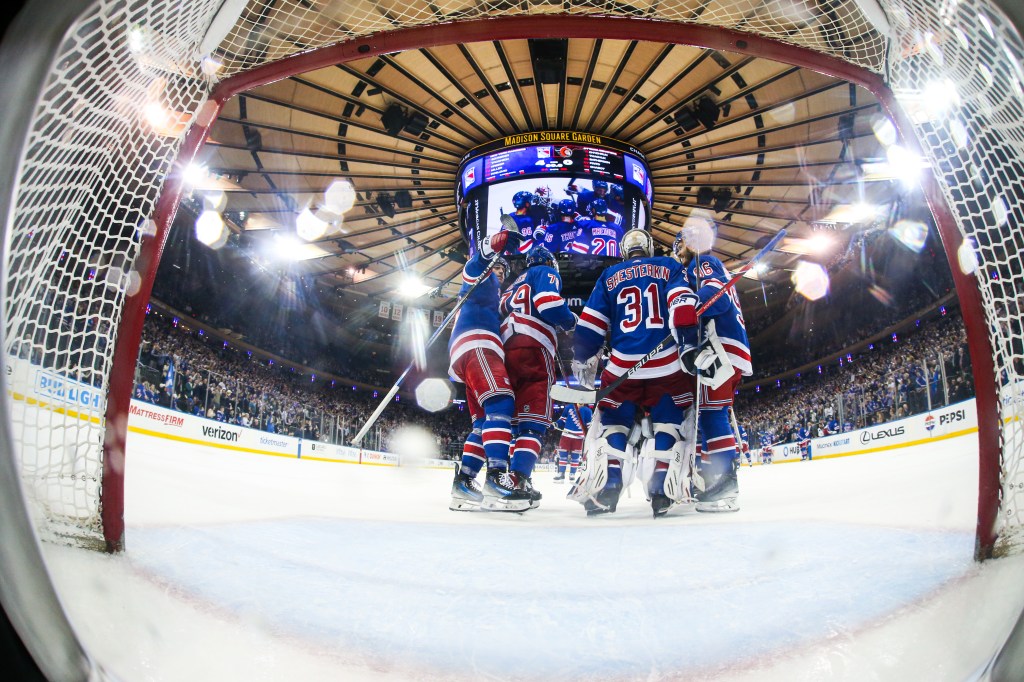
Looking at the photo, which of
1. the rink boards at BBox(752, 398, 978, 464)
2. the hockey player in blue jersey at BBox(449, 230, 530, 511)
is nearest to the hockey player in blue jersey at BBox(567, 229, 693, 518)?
the hockey player in blue jersey at BBox(449, 230, 530, 511)

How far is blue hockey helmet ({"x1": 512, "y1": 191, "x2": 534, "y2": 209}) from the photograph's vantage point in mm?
5238

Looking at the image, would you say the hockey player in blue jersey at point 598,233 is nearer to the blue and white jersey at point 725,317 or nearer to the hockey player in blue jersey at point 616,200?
the hockey player in blue jersey at point 616,200

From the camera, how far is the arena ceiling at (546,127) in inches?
191

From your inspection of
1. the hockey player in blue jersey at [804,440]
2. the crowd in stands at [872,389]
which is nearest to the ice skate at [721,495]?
the crowd in stands at [872,389]

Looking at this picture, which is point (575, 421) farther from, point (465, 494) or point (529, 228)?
point (465, 494)

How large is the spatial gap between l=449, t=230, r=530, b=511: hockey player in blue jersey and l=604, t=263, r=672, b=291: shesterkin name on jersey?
757mm

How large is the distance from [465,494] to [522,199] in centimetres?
330

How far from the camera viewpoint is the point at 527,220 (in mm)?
5102

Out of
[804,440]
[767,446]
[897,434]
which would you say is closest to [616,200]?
[897,434]

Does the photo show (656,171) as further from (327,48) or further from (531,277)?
(327,48)

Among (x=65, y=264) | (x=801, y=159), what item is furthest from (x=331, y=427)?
(x=65, y=264)

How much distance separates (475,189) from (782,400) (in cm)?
1054

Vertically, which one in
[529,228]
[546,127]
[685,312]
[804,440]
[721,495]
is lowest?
[804,440]

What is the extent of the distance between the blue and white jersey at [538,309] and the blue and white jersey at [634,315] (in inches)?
6.3
